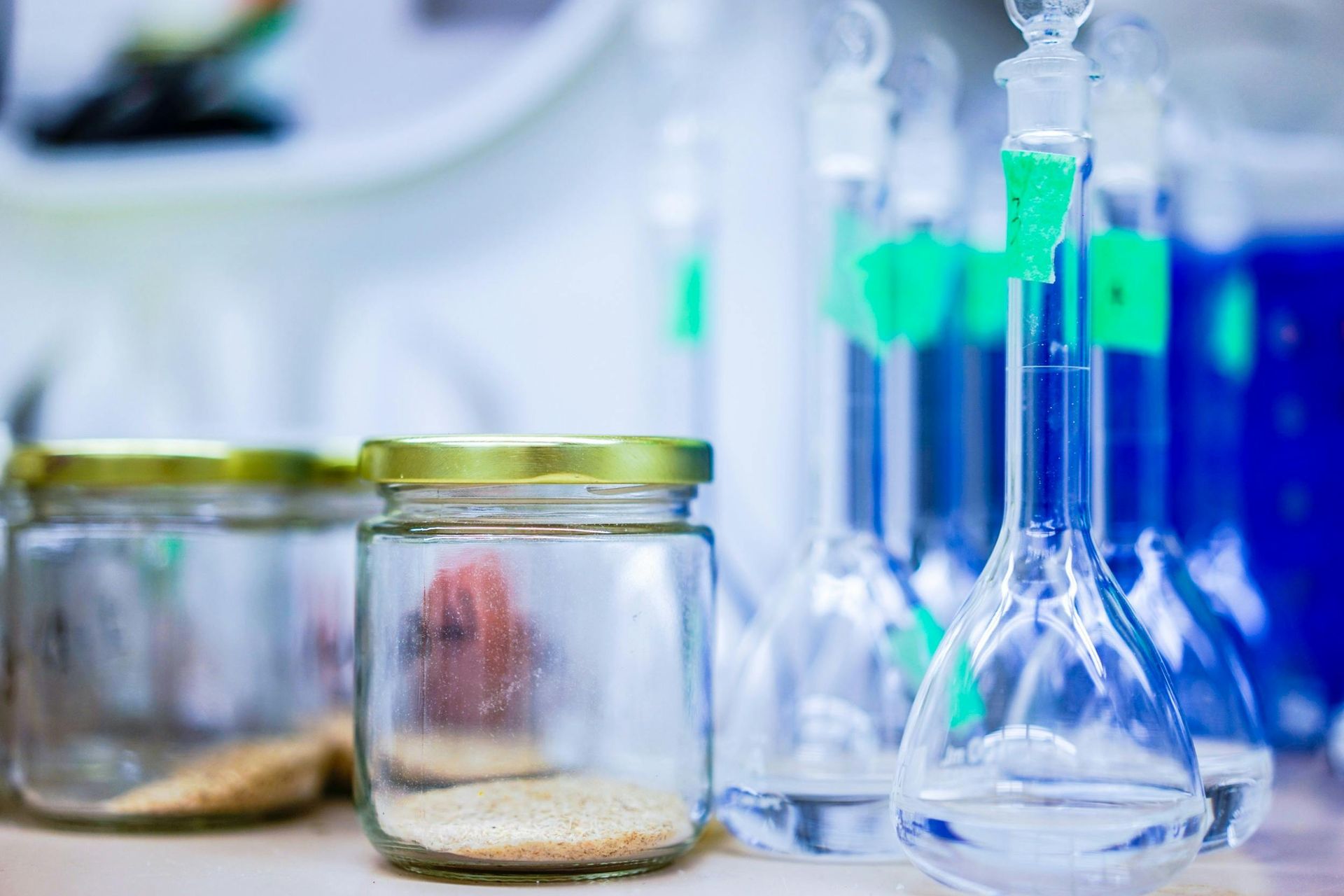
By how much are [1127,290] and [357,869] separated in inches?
13.6

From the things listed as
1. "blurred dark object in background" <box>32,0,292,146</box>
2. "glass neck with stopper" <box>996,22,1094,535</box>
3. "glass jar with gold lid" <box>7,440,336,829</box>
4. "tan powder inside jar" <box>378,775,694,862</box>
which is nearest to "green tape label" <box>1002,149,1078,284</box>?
"glass neck with stopper" <box>996,22,1094,535</box>

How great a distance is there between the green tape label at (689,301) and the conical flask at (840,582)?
0.15 m

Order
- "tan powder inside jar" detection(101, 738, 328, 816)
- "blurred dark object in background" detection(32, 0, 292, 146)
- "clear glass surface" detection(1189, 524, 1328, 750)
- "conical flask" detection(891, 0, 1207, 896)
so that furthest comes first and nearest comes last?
"blurred dark object in background" detection(32, 0, 292, 146) < "clear glass surface" detection(1189, 524, 1328, 750) < "tan powder inside jar" detection(101, 738, 328, 816) < "conical flask" detection(891, 0, 1207, 896)

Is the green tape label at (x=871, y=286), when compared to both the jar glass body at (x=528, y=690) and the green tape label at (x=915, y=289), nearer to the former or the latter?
the green tape label at (x=915, y=289)

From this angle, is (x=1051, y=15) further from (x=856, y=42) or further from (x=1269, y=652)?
(x=1269, y=652)

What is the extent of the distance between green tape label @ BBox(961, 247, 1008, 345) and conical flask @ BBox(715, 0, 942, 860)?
104mm

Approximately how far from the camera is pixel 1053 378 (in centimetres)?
40

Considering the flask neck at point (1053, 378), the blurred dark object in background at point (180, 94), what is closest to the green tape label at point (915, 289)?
the flask neck at point (1053, 378)

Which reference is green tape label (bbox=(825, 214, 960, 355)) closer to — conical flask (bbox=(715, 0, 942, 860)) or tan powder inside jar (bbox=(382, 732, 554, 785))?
conical flask (bbox=(715, 0, 942, 860))

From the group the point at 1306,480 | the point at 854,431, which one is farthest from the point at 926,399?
the point at 1306,480

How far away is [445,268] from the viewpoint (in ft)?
2.62

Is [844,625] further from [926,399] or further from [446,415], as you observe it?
[446,415]

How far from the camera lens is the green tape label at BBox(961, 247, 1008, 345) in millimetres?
591

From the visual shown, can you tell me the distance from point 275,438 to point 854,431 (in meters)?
0.37
